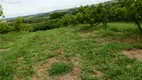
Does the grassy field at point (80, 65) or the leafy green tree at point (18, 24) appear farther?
the leafy green tree at point (18, 24)

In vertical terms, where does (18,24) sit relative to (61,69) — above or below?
below

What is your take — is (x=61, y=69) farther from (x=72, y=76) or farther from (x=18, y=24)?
(x=18, y=24)

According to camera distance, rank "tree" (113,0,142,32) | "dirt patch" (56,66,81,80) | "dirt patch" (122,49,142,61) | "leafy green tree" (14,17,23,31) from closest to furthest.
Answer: "dirt patch" (56,66,81,80) < "dirt patch" (122,49,142,61) < "tree" (113,0,142,32) < "leafy green tree" (14,17,23,31)

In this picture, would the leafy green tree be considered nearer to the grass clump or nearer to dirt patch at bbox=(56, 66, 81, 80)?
the grass clump

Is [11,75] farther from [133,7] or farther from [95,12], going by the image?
[95,12]

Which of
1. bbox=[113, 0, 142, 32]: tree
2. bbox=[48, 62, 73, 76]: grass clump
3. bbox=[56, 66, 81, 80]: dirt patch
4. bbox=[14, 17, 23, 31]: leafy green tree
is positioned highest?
bbox=[113, 0, 142, 32]: tree

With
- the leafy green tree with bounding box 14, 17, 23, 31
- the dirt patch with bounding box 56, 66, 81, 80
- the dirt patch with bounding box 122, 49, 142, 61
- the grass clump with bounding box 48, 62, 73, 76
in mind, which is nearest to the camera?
the dirt patch with bounding box 56, 66, 81, 80

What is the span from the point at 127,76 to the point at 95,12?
32.2 feet

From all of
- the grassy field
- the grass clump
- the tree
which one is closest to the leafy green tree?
the grassy field

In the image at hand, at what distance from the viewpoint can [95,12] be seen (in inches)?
533

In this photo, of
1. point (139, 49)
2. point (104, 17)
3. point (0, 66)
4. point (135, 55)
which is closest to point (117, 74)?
point (135, 55)

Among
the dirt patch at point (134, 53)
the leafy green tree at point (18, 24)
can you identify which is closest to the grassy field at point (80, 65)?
the dirt patch at point (134, 53)

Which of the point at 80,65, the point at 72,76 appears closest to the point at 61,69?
the point at 72,76

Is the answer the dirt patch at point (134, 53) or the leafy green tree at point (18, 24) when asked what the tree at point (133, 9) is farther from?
the leafy green tree at point (18, 24)
